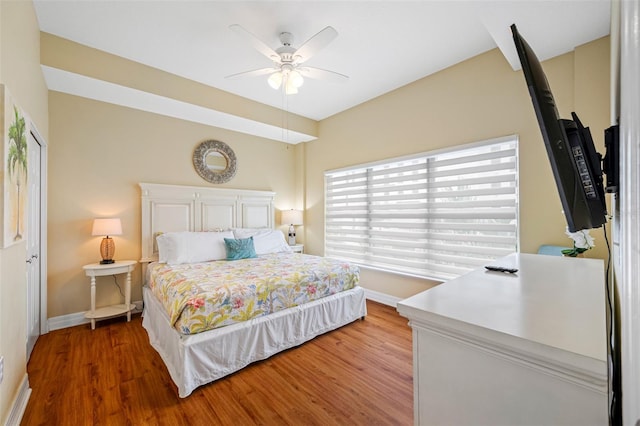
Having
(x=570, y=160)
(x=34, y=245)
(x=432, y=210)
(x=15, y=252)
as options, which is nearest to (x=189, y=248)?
(x=34, y=245)

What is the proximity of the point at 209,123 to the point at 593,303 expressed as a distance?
14.4 feet

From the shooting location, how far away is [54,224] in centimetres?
303

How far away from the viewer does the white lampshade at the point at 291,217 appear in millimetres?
4828

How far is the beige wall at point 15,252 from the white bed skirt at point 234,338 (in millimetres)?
862

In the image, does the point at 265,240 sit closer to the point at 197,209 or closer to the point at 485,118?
the point at 197,209

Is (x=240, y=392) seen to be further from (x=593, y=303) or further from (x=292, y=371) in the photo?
(x=593, y=303)

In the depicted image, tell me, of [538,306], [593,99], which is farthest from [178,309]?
[593,99]

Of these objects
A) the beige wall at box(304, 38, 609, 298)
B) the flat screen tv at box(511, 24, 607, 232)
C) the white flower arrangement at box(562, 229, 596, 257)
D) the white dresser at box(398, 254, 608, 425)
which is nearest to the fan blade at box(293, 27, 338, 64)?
the flat screen tv at box(511, 24, 607, 232)

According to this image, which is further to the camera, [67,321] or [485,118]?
[67,321]

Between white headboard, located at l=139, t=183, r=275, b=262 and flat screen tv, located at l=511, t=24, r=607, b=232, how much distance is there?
395cm

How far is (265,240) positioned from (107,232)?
1880 mm

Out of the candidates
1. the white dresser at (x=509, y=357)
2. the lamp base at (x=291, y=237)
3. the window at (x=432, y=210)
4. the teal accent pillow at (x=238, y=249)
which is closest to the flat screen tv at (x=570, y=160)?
the white dresser at (x=509, y=357)

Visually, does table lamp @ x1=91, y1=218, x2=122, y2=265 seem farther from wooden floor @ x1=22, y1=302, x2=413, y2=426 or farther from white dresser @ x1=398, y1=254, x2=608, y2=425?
white dresser @ x1=398, y1=254, x2=608, y2=425

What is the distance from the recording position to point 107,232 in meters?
3.06
